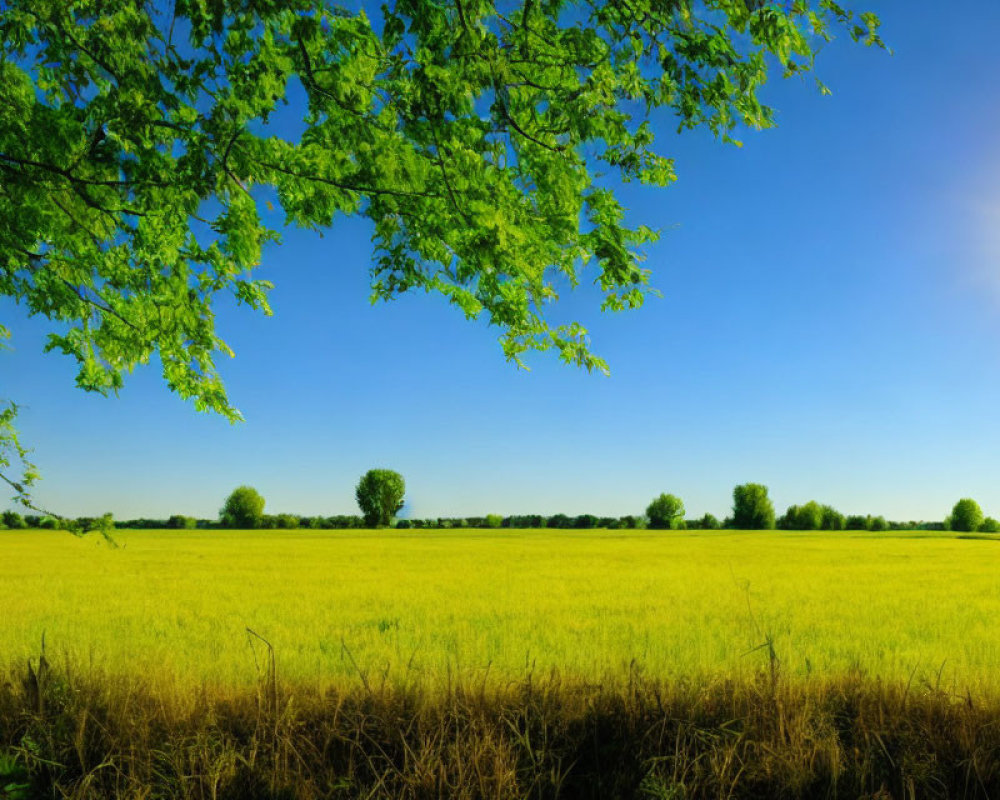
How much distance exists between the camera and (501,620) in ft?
38.0

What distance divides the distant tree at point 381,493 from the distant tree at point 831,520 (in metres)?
71.7

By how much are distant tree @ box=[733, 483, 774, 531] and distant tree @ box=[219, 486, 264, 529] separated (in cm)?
8129

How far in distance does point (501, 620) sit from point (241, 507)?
10682 cm

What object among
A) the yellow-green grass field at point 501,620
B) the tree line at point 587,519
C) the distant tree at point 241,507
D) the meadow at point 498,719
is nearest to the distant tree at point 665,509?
the tree line at point 587,519

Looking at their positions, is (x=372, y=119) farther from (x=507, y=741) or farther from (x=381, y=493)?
(x=381, y=493)

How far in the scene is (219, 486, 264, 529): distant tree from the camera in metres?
105

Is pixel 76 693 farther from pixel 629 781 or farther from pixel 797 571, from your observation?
pixel 797 571

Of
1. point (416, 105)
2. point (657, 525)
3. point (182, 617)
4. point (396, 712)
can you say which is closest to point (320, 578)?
point (182, 617)

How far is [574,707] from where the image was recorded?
5.15 m

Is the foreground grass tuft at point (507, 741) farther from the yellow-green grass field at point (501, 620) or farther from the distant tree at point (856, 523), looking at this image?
the distant tree at point (856, 523)

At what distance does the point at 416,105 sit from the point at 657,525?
102m

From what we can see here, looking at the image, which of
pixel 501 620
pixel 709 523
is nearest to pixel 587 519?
pixel 709 523

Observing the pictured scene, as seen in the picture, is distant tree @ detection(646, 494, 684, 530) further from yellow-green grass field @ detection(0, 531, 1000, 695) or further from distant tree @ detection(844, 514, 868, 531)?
yellow-green grass field @ detection(0, 531, 1000, 695)

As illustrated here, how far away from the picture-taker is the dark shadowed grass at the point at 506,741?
444cm
